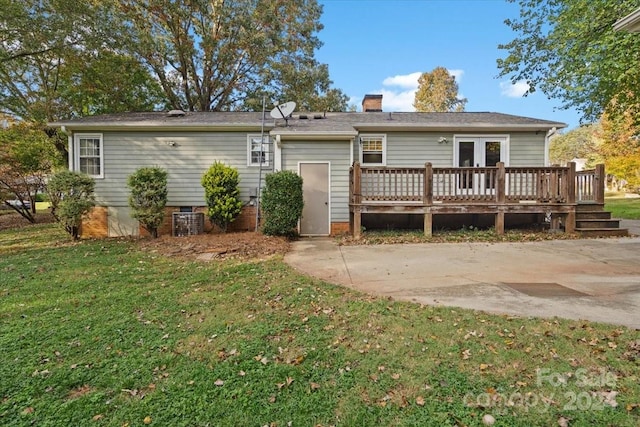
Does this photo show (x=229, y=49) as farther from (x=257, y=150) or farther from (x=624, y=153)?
(x=624, y=153)

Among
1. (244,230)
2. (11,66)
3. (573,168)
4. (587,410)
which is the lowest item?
(587,410)

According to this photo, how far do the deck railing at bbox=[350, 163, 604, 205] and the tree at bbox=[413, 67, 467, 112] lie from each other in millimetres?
22103

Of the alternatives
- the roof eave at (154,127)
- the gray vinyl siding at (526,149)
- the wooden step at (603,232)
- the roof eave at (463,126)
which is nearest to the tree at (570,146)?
the gray vinyl siding at (526,149)

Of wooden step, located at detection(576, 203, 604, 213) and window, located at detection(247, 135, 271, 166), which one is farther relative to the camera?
window, located at detection(247, 135, 271, 166)

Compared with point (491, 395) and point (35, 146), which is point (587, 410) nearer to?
point (491, 395)

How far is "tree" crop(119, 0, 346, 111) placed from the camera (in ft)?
51.8

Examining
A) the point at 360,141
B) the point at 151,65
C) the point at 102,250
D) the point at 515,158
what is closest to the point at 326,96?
the point at 151,65

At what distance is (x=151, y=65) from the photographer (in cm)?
1655

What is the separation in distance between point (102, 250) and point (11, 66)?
12.8 metres

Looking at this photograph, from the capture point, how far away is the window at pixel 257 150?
10016 mm

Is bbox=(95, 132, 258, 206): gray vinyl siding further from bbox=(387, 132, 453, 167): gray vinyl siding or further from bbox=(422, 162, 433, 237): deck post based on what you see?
bbox=(422, 162, 433, 237): deck post

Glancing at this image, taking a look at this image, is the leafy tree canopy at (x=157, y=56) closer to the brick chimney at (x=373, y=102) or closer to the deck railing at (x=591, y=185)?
the brick chimney at (x=373, y=102)

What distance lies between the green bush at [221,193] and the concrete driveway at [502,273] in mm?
2434

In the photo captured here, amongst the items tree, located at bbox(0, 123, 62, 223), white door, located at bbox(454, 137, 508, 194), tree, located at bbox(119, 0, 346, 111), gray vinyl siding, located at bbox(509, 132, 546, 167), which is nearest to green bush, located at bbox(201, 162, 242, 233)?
white door, located at bbox(454, 137, 508, 194)
